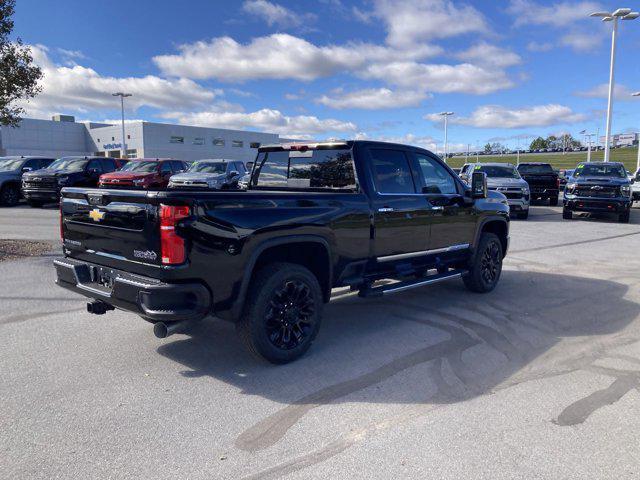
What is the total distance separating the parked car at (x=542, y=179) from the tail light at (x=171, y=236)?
21.2 m

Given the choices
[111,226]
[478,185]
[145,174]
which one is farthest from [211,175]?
[111,226]

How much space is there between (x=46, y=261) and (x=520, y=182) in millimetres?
14386

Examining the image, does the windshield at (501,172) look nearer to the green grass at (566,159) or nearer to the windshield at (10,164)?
the windshield at (10,164)

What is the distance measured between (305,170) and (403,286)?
5.47ft

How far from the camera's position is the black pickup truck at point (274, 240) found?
12.0 ft

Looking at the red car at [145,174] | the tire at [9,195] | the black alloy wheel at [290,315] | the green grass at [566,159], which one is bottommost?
the black alloy wheel at [290,315]

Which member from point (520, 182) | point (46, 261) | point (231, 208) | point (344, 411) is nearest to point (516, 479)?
point (344, 411)

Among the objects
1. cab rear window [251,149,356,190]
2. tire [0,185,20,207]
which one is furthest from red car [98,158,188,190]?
cab rear window [251,149,356,190]

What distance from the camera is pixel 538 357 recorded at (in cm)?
460

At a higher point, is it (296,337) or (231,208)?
(231,208)

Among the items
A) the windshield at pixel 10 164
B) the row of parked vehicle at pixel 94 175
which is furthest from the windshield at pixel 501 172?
the windshield at pixel 10 164

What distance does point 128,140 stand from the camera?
62.3m

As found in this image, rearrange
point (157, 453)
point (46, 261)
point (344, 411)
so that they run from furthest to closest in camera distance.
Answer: point (46, 261), point (344, 411), point (157, 453)

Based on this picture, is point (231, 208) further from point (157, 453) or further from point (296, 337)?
point (157, 453)
